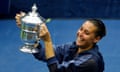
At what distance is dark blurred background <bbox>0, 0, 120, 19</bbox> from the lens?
6867 millimetres

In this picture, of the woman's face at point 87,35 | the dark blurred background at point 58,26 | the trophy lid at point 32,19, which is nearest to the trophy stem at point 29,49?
the trophy lid at point 32,19

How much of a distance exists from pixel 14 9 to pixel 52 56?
4205 mm

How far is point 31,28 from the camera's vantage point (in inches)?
111

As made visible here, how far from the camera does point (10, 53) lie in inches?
214

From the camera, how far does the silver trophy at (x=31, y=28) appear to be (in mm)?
2756

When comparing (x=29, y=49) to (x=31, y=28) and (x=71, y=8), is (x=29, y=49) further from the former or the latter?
(x=71, y=8)

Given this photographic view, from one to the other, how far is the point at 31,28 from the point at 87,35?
0.44 m

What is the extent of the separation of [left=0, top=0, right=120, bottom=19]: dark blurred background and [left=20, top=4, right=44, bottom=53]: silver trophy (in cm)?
395

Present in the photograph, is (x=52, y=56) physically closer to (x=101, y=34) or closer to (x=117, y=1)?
(x=101, y=34)

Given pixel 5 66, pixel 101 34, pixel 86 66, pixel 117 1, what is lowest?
pixel 5 66

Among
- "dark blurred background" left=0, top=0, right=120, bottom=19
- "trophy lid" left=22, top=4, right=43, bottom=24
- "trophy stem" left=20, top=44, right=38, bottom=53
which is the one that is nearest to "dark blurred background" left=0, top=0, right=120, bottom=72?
"dark blurred background" left=0, top=0, right=120, bottom=19

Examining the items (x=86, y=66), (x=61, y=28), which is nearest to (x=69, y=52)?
(x=86, y=66)

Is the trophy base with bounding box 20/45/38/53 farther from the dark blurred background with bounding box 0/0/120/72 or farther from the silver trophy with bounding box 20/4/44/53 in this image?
the dark blurred background with bounding box 0/0/120/72

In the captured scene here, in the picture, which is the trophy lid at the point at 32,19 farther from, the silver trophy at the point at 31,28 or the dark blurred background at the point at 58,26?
the dark blurred background at the point at 58,26
